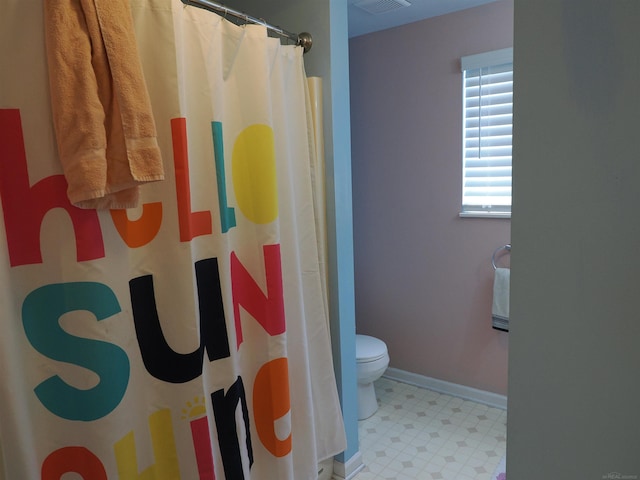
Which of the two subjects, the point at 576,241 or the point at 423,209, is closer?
the point at 576,241

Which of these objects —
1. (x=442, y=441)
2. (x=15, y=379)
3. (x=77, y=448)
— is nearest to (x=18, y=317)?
(x=15, y=379)

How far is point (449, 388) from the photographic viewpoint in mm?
2863

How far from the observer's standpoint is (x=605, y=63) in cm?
51

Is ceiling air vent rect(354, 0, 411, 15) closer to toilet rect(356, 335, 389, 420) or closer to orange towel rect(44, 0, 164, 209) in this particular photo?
orange towel rect(44, 0, 164, 209)

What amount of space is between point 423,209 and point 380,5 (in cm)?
127

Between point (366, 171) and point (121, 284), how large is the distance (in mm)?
2213

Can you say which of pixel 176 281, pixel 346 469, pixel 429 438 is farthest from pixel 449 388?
pixel 176 281

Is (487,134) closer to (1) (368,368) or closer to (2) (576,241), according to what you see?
(1) (368,368)

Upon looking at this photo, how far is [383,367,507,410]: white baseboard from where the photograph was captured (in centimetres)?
269

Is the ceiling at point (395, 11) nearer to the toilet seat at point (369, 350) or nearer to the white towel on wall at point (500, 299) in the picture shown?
the white towel on wall at point (500, 299)

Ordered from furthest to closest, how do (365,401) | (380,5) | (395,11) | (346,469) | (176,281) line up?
(365,401) < (395,11) < (380,5) < (346,469) < (176,281)

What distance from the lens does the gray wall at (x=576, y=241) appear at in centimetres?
51

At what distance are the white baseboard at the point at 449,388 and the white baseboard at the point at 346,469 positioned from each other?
993mm

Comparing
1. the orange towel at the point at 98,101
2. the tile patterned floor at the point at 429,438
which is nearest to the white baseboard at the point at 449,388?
the tile patterned floor at the point at 429,438
